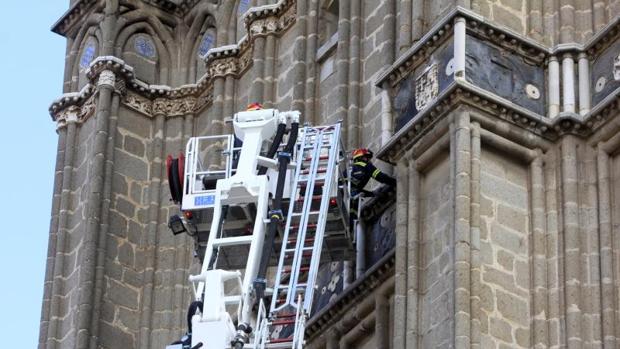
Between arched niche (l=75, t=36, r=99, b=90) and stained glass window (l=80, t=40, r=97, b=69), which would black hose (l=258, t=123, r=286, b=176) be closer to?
arched niche (l=75, t=36, r=99, b=90)

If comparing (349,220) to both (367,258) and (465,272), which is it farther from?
(465,272)

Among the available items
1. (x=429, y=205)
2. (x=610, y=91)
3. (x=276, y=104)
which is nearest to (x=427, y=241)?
(x=429, y=205)

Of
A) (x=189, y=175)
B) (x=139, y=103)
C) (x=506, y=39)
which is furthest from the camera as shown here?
(x=139, y=103)

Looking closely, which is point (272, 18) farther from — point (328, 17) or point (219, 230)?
point (219, 230)

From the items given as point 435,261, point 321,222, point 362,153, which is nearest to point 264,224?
point 321,222

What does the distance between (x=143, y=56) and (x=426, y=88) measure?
35.8 ft

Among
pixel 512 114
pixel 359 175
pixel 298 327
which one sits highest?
pixel 359 175

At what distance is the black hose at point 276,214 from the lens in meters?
32.6

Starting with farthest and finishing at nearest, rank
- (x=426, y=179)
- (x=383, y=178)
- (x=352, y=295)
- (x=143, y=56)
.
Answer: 1. (x=143, y=56)
2. (x=383, y=178)
3. (x=352, y=295)
4. (x=426, y=179)

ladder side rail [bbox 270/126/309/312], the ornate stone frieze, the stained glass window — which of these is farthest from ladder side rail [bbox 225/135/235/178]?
the stained glass window

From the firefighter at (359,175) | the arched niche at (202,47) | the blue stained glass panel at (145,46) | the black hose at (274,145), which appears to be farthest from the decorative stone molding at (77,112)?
the firefighter at (359,175)

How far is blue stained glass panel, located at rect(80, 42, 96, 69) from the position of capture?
141 ft

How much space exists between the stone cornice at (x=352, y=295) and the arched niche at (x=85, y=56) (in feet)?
30.6

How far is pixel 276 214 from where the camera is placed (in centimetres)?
3353
